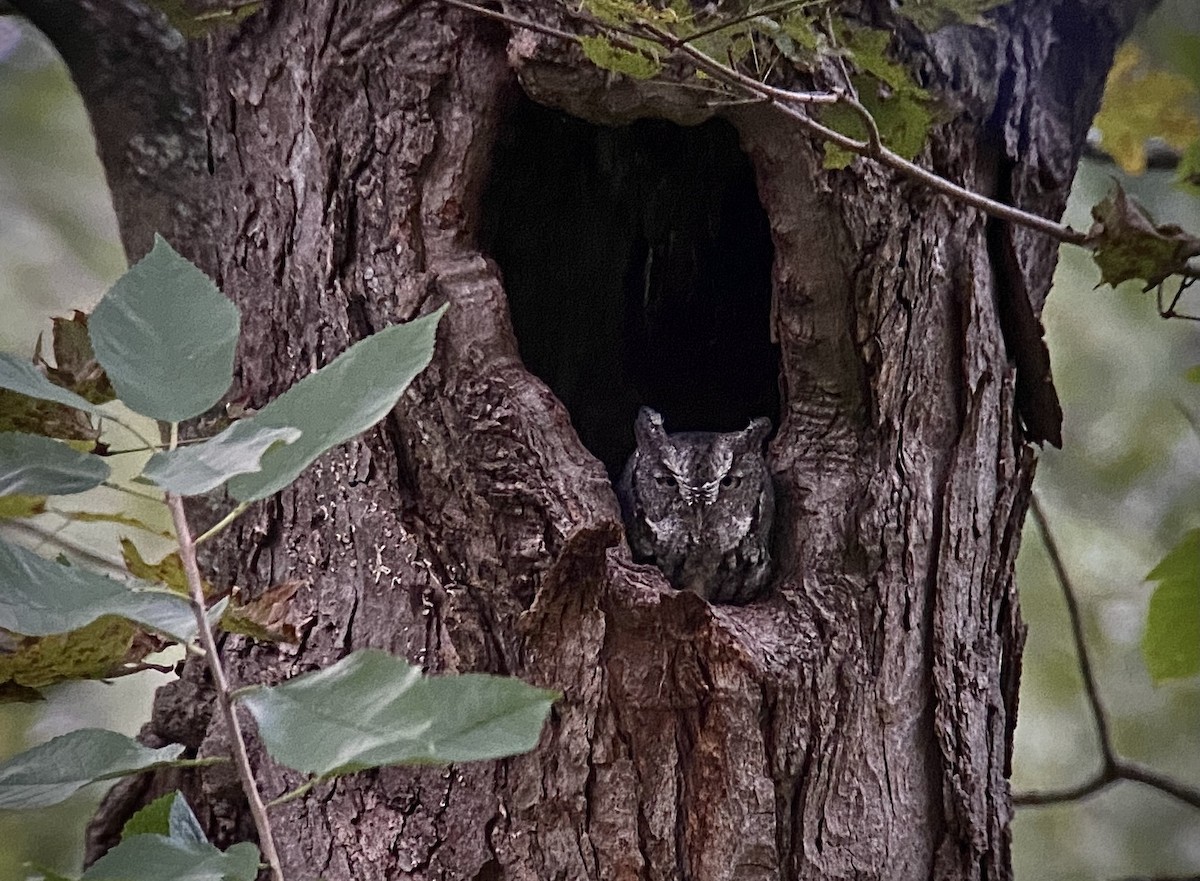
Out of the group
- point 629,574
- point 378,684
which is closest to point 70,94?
point 629,574

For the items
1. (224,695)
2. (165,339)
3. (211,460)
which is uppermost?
(165,339)

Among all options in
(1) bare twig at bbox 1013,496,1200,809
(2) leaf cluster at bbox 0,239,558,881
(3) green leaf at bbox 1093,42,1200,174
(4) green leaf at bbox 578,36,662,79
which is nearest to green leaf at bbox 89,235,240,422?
(2) leaf cluster at bbox 0,239,558,881

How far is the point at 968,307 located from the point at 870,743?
24.5 inches

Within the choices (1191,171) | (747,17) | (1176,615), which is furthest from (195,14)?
(1176,615)

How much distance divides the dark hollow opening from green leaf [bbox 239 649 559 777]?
134cm

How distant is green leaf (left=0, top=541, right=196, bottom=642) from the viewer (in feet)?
2.64

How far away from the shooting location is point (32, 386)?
0.87m

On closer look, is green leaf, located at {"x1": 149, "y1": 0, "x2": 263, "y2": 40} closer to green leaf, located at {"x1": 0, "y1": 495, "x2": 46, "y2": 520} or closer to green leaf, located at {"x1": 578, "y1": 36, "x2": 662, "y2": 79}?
green leaf, located at {"x1": 578, "y1": 36, "x2": 662, "y2": 79}

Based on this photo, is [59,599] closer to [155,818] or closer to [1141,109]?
[155,818]

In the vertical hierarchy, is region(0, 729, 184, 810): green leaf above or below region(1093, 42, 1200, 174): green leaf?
below

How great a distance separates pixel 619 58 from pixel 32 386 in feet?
2.26

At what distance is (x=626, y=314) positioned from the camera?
2496 mm

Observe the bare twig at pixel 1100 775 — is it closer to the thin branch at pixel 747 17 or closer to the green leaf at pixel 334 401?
the thin branch at pixel 747 17

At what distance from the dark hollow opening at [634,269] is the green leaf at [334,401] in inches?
47.0
